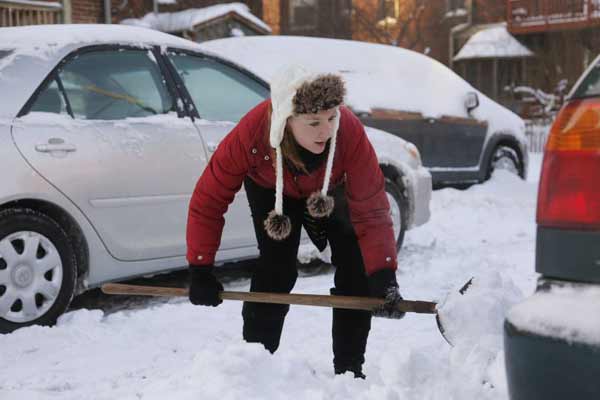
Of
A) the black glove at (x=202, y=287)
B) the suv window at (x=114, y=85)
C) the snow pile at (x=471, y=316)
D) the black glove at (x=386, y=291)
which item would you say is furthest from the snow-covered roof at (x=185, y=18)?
the snow pile at (x=471, y=316)

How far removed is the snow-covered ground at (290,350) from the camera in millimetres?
2613

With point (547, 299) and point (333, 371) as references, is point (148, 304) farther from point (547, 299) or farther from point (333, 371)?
point (547, 299)

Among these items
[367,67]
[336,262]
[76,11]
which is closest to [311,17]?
[76,11]

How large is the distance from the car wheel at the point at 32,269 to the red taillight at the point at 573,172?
2.84m

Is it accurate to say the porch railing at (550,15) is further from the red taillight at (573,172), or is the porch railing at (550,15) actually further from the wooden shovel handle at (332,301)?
the red taillight at (573,172)

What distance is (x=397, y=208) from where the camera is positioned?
18.7 feet

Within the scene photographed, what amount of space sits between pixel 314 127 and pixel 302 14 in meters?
27.8

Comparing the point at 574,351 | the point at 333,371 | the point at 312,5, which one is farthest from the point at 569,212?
the point at 312,5

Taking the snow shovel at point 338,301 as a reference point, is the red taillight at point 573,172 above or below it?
above

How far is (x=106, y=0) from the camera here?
12875 millimetres

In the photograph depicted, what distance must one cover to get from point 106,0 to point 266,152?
10848 mm

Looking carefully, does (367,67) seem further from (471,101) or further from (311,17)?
(311,17)

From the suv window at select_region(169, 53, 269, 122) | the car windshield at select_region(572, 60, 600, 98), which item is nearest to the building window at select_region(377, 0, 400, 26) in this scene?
the suv window at select_region(169, 53, 269, 122)

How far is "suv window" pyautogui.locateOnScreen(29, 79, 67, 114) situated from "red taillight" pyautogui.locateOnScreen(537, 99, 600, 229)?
118 inches
